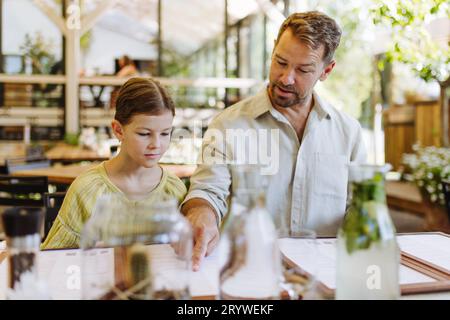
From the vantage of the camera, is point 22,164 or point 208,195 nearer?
point 208,195

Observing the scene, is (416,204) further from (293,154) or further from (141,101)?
→ (141,101)

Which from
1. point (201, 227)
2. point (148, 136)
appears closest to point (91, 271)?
point (201, 227)

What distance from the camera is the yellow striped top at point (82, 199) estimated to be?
162 centimetres

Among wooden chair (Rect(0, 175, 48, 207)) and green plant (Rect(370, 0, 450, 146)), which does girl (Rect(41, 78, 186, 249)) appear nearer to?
wooden chair (Rect(0, 175, 48, 207))

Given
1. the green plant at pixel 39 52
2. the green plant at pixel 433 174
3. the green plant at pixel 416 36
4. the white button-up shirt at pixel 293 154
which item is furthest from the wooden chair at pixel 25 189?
the green plant at pixel 39 52

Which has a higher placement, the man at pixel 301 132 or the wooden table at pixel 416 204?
the man at pixel 301 132

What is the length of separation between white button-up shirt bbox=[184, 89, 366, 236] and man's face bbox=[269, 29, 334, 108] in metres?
0.10

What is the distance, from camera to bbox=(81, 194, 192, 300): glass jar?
802mm

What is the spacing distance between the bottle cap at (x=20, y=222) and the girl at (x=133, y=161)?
86 cm

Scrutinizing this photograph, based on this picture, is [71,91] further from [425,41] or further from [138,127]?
[138,127]

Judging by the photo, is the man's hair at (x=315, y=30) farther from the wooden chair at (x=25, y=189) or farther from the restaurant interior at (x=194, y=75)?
the restaurant interior at (x=194, y=75)

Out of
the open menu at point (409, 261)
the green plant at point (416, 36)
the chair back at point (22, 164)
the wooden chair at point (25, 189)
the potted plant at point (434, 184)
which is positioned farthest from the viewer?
the potted plant at point (434, 184)

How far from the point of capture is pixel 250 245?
863 mm

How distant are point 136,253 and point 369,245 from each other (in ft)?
1.19
